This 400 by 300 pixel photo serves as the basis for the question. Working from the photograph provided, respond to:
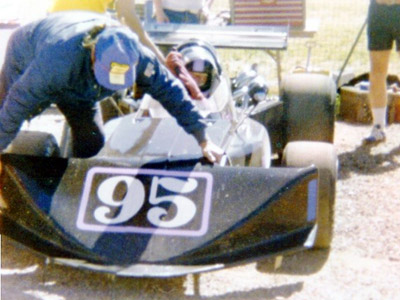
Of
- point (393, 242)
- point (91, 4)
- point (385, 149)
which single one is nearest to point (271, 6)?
point (385, 149)

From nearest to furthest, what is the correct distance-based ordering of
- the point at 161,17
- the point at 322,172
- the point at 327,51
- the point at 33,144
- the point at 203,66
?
the point at 322,172 → the point at 33,144 → the point at 203,66 → the point at 161,17 → the point at 327,51

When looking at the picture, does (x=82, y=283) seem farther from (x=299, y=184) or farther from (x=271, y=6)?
(x=271, y=6)

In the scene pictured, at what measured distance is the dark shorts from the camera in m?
6.16

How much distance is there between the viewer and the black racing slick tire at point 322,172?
4.12 meters

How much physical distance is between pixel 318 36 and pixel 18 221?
805 cm

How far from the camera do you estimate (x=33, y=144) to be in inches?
169

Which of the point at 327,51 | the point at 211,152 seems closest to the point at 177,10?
the point at 327,51

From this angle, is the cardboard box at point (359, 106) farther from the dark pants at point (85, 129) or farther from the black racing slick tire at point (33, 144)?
the black racing slick tire at point (33, 144)

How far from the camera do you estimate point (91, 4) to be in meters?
5.10

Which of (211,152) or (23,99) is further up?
(23,99)

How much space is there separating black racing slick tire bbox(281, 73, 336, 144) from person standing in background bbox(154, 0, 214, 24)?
1.90m

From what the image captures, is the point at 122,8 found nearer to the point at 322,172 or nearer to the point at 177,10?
the point at 322,172

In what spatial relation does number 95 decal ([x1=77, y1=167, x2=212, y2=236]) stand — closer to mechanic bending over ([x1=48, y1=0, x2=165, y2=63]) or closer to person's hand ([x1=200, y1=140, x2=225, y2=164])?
person's hand ([x1=200, y1=140, x2=225, y2=164])

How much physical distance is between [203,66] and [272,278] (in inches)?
57.1
